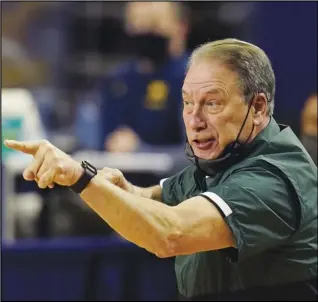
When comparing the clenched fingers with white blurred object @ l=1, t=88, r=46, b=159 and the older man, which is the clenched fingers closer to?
the older man

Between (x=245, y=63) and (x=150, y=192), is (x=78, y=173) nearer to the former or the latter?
(x=245, y=63)

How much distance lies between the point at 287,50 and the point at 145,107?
0.47 m

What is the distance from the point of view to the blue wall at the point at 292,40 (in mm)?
2316

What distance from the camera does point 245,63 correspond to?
1587 mm

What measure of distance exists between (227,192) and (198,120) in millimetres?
151

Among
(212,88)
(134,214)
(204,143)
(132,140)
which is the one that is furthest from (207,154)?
(132,140)

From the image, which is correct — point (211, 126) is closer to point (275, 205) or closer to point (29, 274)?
point (275, 205)

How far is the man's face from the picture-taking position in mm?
1574

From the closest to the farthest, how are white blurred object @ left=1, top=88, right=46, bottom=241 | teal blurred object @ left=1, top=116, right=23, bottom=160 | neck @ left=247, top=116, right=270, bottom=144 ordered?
1. neck @ left=247, top=116, right=270, bottom=144
2. teal blurred object @ left=1, top=116, right=23, bottom=160
3. white blurred object @ left=1, top=88, right=46, bottom=241

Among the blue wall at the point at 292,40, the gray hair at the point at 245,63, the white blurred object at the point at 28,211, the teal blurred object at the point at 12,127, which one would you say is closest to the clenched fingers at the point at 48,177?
the gray hair at the point at 245,63

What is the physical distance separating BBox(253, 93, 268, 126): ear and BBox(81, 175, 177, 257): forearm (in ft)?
0.91

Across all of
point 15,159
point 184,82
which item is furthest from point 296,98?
point 15,159

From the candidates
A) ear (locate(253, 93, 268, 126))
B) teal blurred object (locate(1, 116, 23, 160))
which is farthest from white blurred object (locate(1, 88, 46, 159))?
ear (locate(253, 93, 268, 126))

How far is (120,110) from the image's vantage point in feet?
9.37
